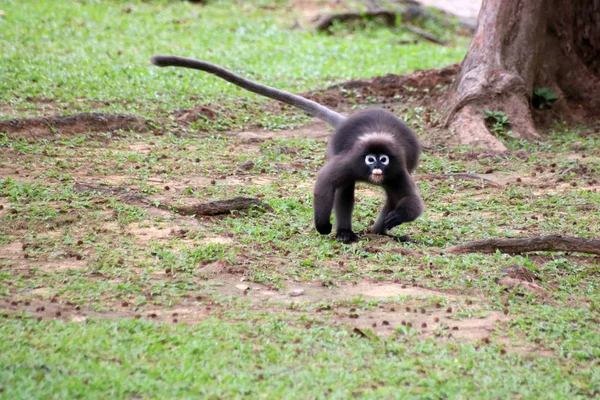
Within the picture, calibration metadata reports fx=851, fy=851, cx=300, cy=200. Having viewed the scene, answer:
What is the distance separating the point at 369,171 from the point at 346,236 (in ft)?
2.26

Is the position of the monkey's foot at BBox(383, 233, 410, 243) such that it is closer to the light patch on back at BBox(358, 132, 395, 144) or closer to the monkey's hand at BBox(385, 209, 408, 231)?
the monkey's hand at BBox(385, 209, 408, 231)

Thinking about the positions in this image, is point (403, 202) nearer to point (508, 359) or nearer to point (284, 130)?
point (508, 359)

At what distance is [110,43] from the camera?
14820mm

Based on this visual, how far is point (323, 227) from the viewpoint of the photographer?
24.5 feet

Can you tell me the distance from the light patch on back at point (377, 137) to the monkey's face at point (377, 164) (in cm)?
17

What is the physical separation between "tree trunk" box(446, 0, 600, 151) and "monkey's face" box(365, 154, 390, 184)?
383 cm

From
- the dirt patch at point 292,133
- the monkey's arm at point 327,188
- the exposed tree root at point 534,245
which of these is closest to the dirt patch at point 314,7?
the dirt patch at point 292,133

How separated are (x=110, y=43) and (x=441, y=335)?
1091 centimetres

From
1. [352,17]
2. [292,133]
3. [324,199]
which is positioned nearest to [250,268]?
[324,199]

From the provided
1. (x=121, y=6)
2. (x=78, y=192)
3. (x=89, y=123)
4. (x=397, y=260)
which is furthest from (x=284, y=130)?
(x=121, y=6)

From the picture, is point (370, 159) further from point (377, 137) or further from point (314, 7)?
point (314, 7)

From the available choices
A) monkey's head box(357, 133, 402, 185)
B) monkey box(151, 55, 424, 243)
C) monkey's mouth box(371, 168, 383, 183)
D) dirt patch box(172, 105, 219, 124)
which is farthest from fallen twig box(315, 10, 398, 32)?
monkey's mouth box(371, 168, 383, 183)

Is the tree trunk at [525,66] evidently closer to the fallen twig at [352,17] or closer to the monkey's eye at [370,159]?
the monkey's eye at [370,159]

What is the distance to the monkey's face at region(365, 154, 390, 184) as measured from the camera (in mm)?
7105
